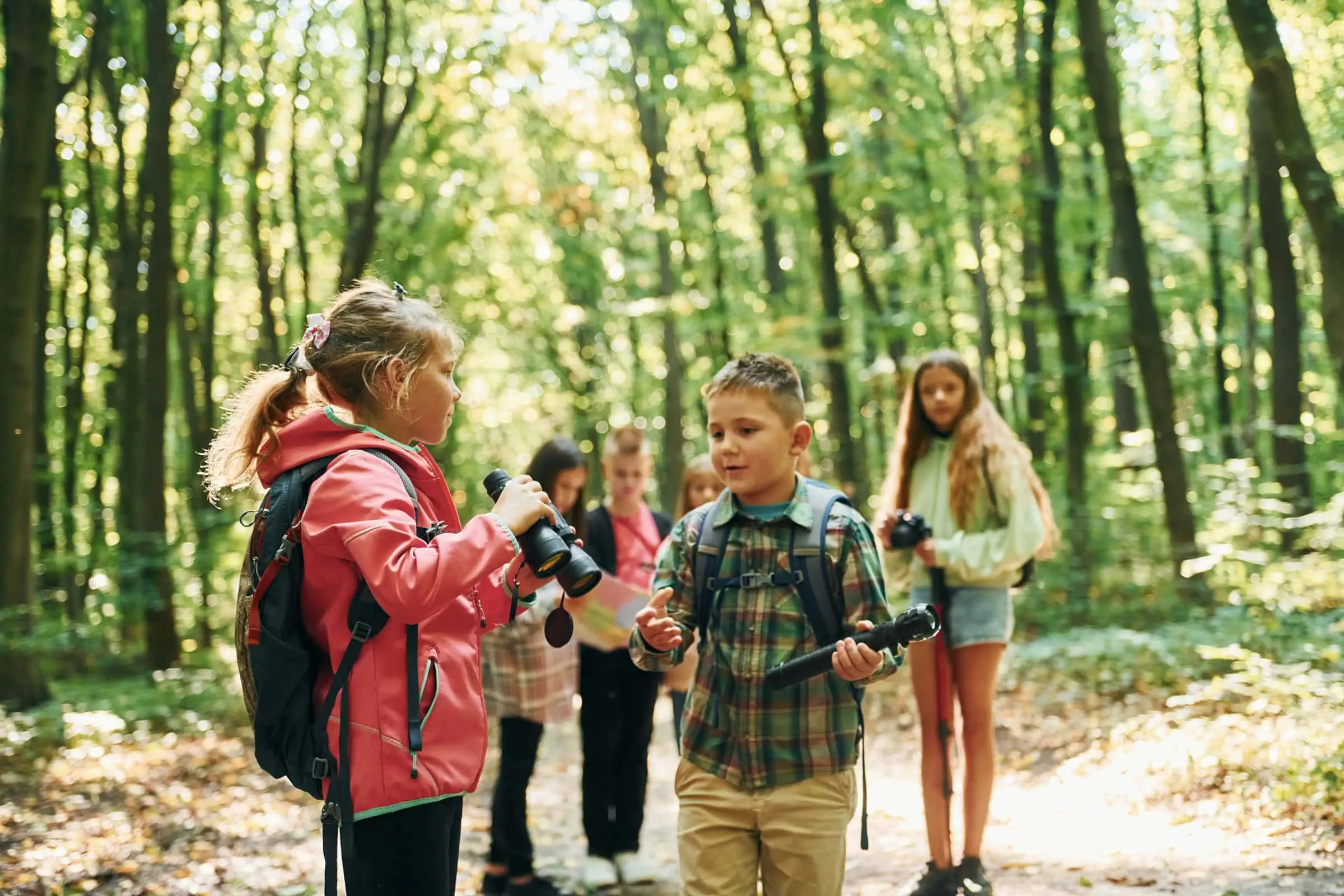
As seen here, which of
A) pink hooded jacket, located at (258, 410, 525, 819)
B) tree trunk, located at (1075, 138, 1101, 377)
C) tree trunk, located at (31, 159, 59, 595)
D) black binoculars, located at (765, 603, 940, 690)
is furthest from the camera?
tree trunk, located at (1075, 138, 1101, 377)

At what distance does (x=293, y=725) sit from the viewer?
232 centimetres

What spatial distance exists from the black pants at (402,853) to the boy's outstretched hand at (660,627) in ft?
2.47

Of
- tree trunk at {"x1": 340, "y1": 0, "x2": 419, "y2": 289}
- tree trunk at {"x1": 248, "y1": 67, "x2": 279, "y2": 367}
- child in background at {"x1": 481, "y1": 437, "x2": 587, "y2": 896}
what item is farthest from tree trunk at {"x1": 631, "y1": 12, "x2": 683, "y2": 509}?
child in background at {"x1": 481, "y1": 437, "x2": 587, "y2": 896}

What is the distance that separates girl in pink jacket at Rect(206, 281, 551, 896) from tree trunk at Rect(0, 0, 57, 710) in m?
5.95

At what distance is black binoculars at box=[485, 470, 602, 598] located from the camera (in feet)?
8.11

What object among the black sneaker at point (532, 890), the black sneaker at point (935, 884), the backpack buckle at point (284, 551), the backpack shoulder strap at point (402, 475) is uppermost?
the backpack shoulder strap at point (402, 475)

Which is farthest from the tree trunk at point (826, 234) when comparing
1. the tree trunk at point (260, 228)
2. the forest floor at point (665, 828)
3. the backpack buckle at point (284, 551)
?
the backpack buckle at point (284, 551)

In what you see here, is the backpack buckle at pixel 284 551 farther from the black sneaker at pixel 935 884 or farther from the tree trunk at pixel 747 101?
the tree trunk at pixel 747 101

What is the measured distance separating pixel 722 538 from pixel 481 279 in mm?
20454

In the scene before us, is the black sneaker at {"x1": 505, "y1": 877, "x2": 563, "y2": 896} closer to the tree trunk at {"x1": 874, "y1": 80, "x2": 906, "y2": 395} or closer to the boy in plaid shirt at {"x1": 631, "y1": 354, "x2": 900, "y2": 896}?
the boy in plaid shirt at {"x1": 631, "y1": 354, "x2": 900, "y2": 896}

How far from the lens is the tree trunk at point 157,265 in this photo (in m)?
10.3

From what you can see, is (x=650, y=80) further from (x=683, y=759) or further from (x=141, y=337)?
(x=683, y=759)

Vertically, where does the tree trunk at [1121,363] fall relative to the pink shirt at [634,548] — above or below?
above

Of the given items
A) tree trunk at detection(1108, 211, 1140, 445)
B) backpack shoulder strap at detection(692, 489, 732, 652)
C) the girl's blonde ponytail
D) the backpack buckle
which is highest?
tree trunk at detection(1108, 211, 1140, 445)
